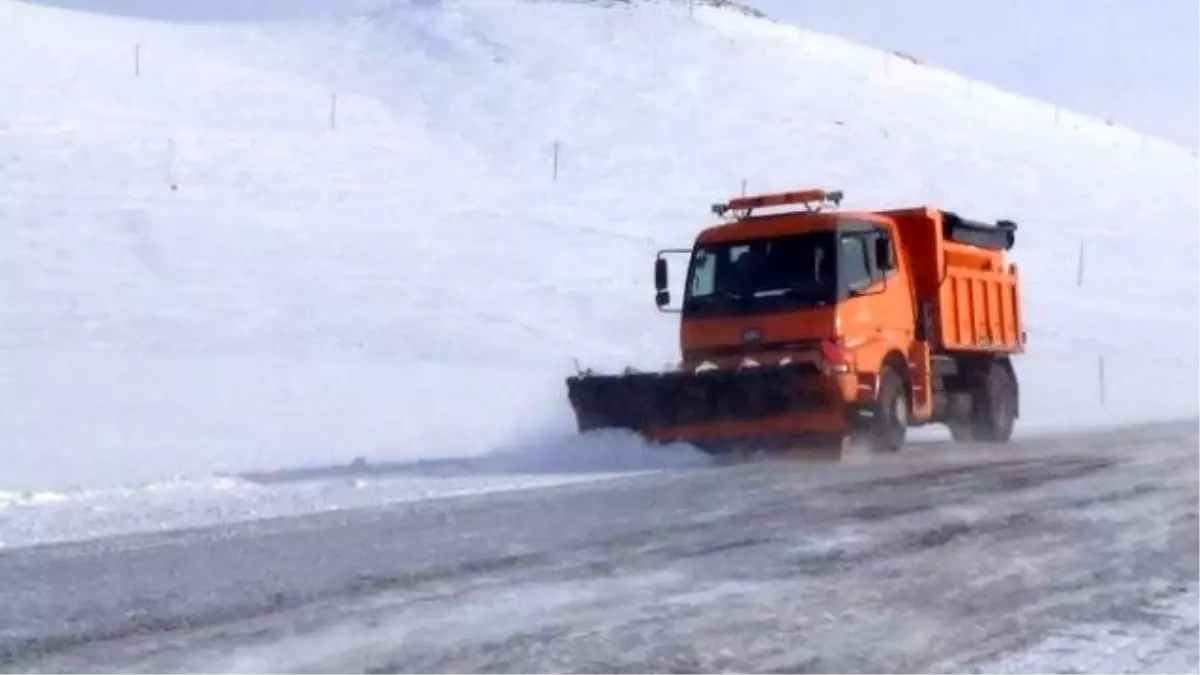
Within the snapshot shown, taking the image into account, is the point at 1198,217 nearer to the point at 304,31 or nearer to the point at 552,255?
the point at 552,255

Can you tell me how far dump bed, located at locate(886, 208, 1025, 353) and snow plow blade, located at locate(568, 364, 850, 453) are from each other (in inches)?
118

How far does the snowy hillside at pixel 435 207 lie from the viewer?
24.2 m

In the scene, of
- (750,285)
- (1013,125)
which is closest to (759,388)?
(750,285)

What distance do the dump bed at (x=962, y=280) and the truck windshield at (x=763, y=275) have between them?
200 centimetres

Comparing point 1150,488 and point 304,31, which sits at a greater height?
point 304,31

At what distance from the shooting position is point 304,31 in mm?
64625

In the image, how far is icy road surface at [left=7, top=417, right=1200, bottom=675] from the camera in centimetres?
727

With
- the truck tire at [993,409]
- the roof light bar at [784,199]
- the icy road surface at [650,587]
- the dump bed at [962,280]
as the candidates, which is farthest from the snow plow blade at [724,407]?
the truck tire at [993,409]

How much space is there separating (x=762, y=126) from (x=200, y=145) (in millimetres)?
19209

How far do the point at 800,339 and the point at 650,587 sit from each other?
354 inches

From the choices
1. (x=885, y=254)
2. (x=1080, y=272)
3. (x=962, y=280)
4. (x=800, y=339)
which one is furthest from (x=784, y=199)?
(x=1080, y=272)

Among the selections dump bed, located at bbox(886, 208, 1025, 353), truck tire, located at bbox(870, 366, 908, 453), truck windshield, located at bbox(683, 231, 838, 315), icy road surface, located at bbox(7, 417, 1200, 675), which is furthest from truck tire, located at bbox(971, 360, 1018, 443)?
icy road surface, located at bbox(7, 417, 1200, 675)

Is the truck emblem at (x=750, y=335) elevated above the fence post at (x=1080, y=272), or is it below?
below

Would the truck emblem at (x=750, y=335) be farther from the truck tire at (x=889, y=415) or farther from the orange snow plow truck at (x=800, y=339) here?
the truck tire at (x=889, y=415)
